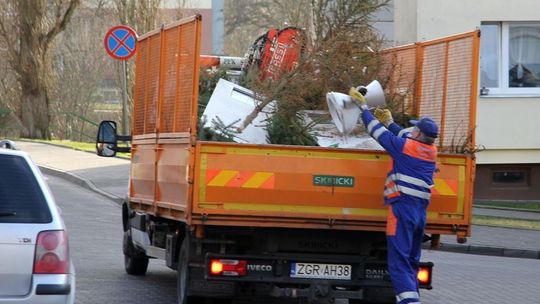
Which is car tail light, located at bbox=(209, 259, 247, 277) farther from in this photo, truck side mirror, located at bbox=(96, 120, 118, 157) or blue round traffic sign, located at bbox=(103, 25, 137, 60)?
blue round traffic sign, located at bbox=(103, 25, 137, 60)

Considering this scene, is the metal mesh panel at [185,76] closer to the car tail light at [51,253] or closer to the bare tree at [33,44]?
the car tail light at [51,253]

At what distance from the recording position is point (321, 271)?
362 inches

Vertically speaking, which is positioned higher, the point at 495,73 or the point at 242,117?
the point at 495,73

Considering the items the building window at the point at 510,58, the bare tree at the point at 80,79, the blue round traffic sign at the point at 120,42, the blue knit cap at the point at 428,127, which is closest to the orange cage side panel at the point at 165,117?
the blue knit cap at the point at 428,127

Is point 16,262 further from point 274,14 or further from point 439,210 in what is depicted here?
point 274,14

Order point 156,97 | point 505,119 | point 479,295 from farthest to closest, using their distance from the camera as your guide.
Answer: point 505,119 < point 479,295 < point 156,97

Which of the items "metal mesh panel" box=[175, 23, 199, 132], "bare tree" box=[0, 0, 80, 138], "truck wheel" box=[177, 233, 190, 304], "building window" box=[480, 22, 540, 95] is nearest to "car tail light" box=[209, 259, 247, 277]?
"truck wheel" box=[177, 233, 190, 304]

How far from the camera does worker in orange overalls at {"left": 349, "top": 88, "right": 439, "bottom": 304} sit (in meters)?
9.09

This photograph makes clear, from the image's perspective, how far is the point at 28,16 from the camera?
36625 mm

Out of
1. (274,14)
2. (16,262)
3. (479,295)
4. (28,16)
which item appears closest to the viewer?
(16,262)

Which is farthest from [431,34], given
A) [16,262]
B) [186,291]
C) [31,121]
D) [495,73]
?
[31,121]

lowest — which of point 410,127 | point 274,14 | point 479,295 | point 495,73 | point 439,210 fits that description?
point 479,295

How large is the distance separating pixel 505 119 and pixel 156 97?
41.8 feet

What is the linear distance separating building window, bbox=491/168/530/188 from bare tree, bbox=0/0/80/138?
18.7 m
